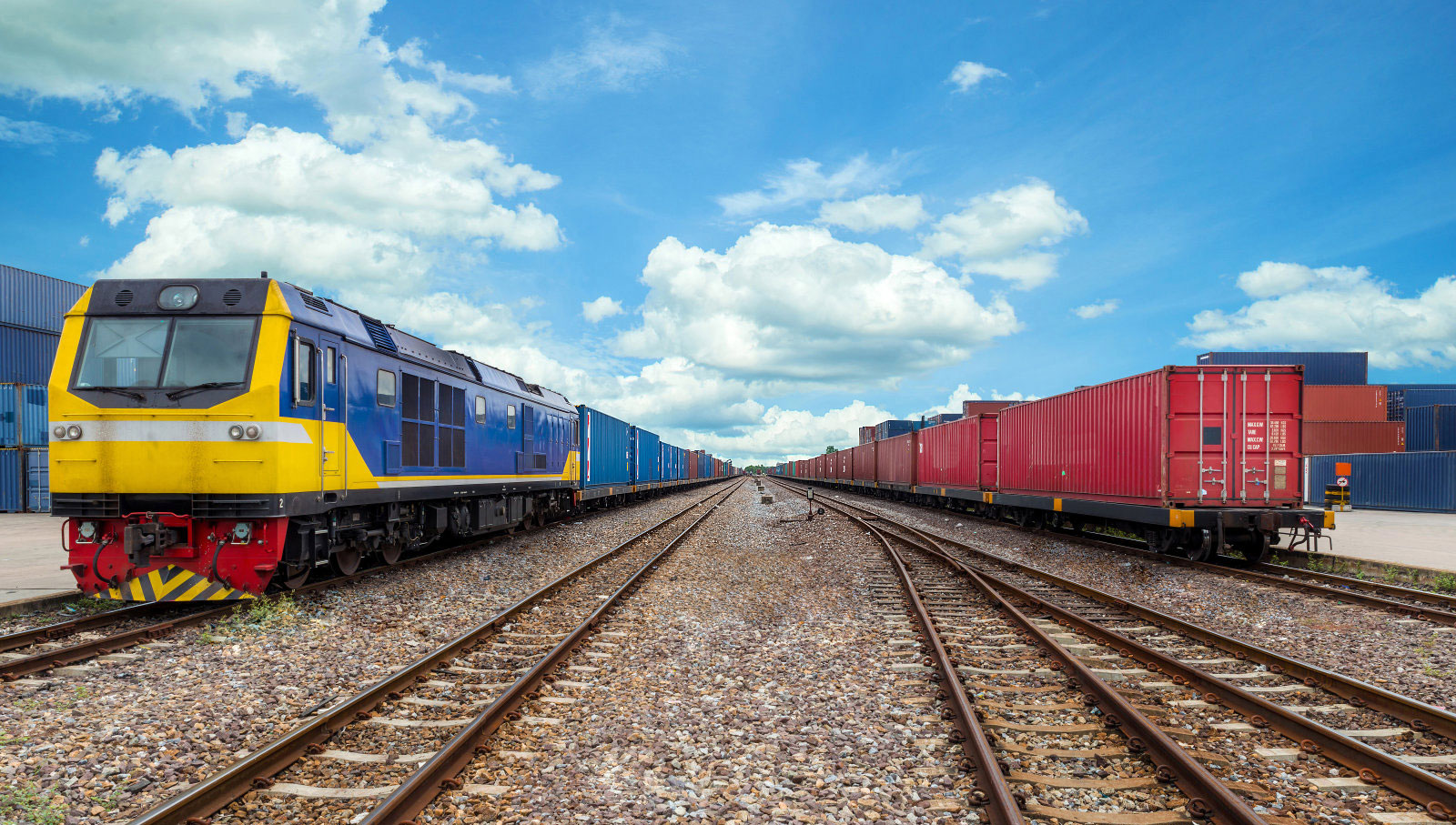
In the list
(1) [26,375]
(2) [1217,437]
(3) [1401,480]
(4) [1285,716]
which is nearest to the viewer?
(4) [1285,716]

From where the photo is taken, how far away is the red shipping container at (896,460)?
3378 cm

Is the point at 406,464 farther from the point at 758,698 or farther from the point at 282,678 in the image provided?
the point at 758,698

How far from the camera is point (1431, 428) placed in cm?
4378

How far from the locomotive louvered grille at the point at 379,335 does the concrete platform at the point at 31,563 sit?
4.42 meters

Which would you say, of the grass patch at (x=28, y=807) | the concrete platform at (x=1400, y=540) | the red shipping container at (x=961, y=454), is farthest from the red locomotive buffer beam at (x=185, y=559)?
the red shipping container at (x=961, y=454)

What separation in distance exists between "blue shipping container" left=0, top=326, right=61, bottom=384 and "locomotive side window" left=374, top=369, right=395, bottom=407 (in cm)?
2677

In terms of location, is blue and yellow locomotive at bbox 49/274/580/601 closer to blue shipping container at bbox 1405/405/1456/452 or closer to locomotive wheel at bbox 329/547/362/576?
locomotive wheel at bbox 329/547/362/576

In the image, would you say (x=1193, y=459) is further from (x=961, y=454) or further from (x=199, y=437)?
(x=199, y=437)

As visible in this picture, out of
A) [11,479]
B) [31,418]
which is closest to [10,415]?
[31,418]

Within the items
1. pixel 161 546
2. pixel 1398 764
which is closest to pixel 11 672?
pixel 161 546

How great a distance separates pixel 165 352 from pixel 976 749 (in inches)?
346

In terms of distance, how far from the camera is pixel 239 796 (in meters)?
3.85

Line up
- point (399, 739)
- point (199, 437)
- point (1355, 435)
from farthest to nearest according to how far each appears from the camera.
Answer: point (1355, 435) → point (199, 437) → point (399, 739)

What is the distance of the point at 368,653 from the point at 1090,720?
19.5 ft
